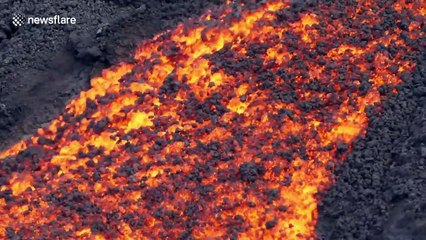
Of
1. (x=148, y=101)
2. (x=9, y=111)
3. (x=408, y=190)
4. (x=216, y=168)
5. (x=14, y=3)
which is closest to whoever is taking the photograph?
(x=408, y=190)

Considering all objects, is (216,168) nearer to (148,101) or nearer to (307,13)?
(148,101)

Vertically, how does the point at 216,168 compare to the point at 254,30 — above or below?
below

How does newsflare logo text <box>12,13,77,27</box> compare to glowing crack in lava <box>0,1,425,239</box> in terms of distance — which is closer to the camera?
glowing crack in lava <box>0,1,425,239</box>

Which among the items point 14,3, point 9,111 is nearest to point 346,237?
point 9,111

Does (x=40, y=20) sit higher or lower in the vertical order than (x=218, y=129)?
higher

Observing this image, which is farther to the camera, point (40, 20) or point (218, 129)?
point (40, 20)

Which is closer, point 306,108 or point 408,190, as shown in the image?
point 408,190
